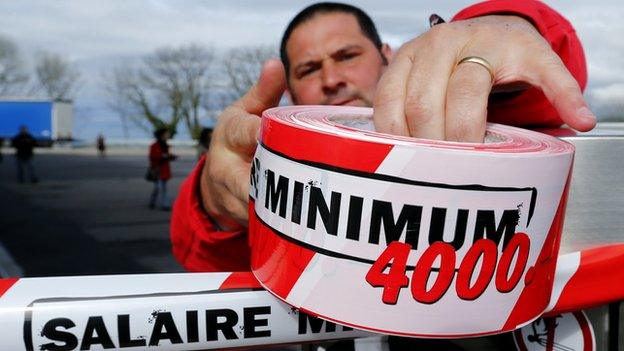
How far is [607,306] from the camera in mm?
907

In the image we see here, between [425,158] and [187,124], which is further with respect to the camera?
[187,124]

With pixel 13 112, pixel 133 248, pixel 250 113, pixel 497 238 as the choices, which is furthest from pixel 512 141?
pixel 13 112

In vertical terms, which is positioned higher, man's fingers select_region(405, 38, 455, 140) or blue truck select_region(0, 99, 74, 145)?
man's fingers select_region(405, 38, 455, 140)

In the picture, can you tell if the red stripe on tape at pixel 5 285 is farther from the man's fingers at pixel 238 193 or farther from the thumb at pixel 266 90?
the thumb at pixel 266 90

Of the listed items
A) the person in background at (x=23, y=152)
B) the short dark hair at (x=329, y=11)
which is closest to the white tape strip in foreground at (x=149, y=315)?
the short dark hair at (x=329, y=11)

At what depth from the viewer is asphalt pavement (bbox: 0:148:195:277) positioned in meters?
6.16

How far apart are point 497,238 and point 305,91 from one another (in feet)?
3.76

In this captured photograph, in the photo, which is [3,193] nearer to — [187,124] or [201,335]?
[201,335]

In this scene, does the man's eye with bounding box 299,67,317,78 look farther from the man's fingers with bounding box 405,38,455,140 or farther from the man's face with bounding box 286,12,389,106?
the man's fingers with bounding box 405,38,455,140

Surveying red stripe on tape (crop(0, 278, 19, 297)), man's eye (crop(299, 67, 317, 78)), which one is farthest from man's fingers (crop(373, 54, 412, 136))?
man's eye (crop(299, 67, 317, 78))

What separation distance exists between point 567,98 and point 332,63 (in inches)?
42.0

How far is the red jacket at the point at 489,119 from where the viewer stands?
0.88m

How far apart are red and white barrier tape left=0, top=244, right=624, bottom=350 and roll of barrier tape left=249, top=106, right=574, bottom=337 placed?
0.09 meters

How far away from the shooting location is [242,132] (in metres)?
1.10
